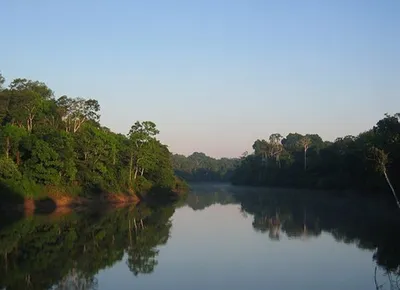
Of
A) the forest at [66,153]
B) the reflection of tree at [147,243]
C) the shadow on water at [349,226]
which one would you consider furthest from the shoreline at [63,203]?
the shadow on water at [349,226]

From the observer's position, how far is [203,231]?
3281cm

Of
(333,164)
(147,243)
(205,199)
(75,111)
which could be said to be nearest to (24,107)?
(75,111)

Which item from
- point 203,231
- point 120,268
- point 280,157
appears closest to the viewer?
point 120,268

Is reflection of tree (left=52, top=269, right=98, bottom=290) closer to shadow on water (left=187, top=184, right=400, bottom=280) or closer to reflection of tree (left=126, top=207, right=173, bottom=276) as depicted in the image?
reflection of tree (left=126, top=207, right=173, bottom=276)

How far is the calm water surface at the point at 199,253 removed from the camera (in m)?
17.1

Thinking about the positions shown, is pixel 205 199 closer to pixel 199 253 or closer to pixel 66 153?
pixel 66 153

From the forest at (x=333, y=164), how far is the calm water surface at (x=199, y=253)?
19.5ft

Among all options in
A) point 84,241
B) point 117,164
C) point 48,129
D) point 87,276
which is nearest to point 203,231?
point 84,241

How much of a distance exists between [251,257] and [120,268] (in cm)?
589

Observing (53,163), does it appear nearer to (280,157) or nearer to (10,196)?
(10,196)

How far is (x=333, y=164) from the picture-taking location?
290ft

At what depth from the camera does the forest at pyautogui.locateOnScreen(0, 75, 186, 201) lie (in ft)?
150

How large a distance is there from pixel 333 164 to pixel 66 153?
53982 mm

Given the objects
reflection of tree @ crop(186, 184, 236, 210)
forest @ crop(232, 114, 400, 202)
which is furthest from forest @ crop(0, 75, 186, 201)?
forest @ crop(232, 114, 400, 202)
